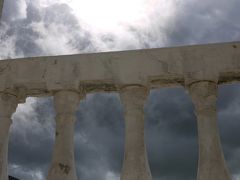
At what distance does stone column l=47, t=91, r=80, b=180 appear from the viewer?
11.4m

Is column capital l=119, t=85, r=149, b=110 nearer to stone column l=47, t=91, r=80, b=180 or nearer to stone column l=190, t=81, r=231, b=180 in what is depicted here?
stone column l=190, t=81, r=231, b=180

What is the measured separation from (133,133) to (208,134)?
6.68ft

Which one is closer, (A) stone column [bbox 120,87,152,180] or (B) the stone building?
(A) stone column [bbox 120,87,152,180]

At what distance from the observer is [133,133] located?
11.5m

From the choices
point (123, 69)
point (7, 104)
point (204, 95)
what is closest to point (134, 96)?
point (123, 69)

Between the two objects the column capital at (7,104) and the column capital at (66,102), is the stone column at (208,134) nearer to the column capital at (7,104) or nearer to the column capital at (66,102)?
the column capital at (66,102)

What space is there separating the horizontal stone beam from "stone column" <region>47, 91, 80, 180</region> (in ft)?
1.11

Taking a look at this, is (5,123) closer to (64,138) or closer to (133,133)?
(64,138)

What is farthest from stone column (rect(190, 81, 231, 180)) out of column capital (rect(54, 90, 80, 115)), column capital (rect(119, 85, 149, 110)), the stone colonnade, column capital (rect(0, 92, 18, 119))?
column capital (rect(0, 92, 18, 119))

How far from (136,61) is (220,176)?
4.00m

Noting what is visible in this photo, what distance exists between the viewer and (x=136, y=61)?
12109 mm

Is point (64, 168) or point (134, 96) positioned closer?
point (64, 168)

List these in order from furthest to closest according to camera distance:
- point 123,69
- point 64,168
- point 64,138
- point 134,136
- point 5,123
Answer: point 5,123, point 123,69, point 64,138, point 134,136, point 64,168

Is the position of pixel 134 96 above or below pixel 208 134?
above
